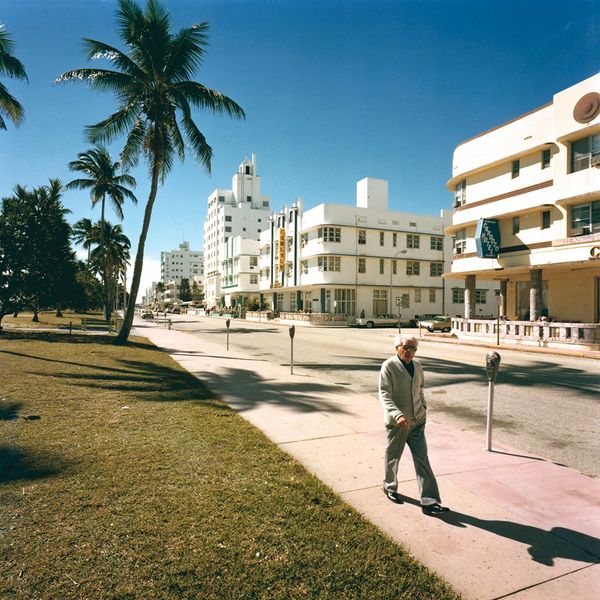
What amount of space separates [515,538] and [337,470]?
6.43 ft

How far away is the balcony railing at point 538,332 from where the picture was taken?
19.7 metres

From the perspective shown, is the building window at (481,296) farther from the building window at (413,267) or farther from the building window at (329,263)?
the building window at (329,263)

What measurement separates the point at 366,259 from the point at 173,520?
45.2 meters

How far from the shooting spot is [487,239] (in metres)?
25.4

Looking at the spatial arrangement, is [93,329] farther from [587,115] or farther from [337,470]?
[587,115]

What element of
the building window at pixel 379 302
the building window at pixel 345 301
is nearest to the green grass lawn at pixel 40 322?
the building window at pixel 345 301

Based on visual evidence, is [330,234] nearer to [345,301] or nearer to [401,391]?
[345,301]

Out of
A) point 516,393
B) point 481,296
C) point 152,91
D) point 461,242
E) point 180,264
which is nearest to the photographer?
point 516,393

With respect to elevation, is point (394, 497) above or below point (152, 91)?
below

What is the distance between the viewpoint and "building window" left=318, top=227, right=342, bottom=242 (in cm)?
4547

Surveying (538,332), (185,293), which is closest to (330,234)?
(538,332)

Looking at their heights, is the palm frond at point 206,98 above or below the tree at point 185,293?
above

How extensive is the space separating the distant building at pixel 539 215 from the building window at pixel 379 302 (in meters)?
19.1

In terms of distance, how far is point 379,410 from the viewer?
25.5 ft
